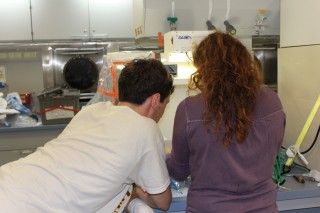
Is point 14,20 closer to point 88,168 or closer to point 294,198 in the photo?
point 88,168

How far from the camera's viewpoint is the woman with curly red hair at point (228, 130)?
109 cm

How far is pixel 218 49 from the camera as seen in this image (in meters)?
1.13

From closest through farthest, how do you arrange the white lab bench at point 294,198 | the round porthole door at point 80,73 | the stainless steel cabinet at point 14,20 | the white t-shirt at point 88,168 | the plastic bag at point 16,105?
the white t-shirt at point 88,168
the white lab bench at point 294,198
the plastic bag at point 16,105
the stainless steel cabinet at point 14,20
the round porthole door at point 80,73

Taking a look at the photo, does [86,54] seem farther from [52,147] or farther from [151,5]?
[52,147]

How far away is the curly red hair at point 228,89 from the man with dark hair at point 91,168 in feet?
0.72

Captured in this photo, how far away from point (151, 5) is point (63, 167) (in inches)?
41.0

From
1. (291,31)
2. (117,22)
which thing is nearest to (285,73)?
(291,31)

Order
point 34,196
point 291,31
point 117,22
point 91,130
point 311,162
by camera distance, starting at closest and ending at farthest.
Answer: point 34,196
point 91,130
point 311,162
point 291,31
point 117,22

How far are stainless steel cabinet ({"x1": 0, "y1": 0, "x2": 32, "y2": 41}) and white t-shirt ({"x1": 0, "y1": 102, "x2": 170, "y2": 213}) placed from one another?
9.16ft

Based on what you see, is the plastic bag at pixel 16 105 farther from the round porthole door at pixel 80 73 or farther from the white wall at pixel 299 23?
the white wall at pixel 299 23

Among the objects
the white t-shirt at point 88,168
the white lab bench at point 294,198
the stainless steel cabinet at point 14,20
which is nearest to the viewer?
the white t-shirt at point 88,168

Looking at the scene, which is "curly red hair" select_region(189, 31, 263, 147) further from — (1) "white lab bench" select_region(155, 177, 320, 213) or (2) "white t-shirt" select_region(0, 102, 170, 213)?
(1) "white lab bench" select_region(155, 177, 320, 213)

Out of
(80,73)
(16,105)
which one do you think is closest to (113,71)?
(16,105)

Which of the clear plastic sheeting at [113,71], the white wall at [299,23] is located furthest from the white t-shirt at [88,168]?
the white wall at [299,23]
